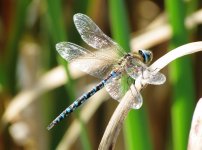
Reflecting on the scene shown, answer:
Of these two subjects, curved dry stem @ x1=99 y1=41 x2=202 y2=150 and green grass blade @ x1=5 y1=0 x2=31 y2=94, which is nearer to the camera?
curved dry stem @ x1=99 y1=41 x2=202 y2=150

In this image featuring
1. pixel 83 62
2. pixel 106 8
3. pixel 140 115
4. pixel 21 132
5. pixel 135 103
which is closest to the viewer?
pixel 135 103

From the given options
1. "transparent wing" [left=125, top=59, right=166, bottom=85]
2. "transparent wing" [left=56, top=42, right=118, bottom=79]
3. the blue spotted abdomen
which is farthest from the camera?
"transparent wing" [left=56, top=42, right=118, bottom=79]

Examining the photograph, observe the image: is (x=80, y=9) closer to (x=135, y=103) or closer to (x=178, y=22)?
(x=178, y=22)

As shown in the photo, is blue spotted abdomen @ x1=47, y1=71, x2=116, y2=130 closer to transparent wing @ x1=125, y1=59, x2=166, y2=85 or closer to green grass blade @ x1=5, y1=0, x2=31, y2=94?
transparent wing @ x1=125, y1=59, x2=166, y2=85

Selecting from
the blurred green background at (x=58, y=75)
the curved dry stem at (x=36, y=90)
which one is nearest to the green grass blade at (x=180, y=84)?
the blurred green background at (x=58, y=75)

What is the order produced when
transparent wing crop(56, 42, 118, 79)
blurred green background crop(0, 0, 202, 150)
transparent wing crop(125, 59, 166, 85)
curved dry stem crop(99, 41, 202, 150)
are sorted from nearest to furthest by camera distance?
curved dry stem crop(99, 41, 202, 150), transparent wing crop(125, 59, 166, 85), transparent wing crop(56, 42, 118, 79), blurred green background crop(0, 0, 202, 150)

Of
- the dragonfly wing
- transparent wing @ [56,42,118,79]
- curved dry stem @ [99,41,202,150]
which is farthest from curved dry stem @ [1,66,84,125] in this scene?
curved dry stem @ [99,41,202,150]

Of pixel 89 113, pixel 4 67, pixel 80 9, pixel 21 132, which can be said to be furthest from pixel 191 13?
pixel 21 132
